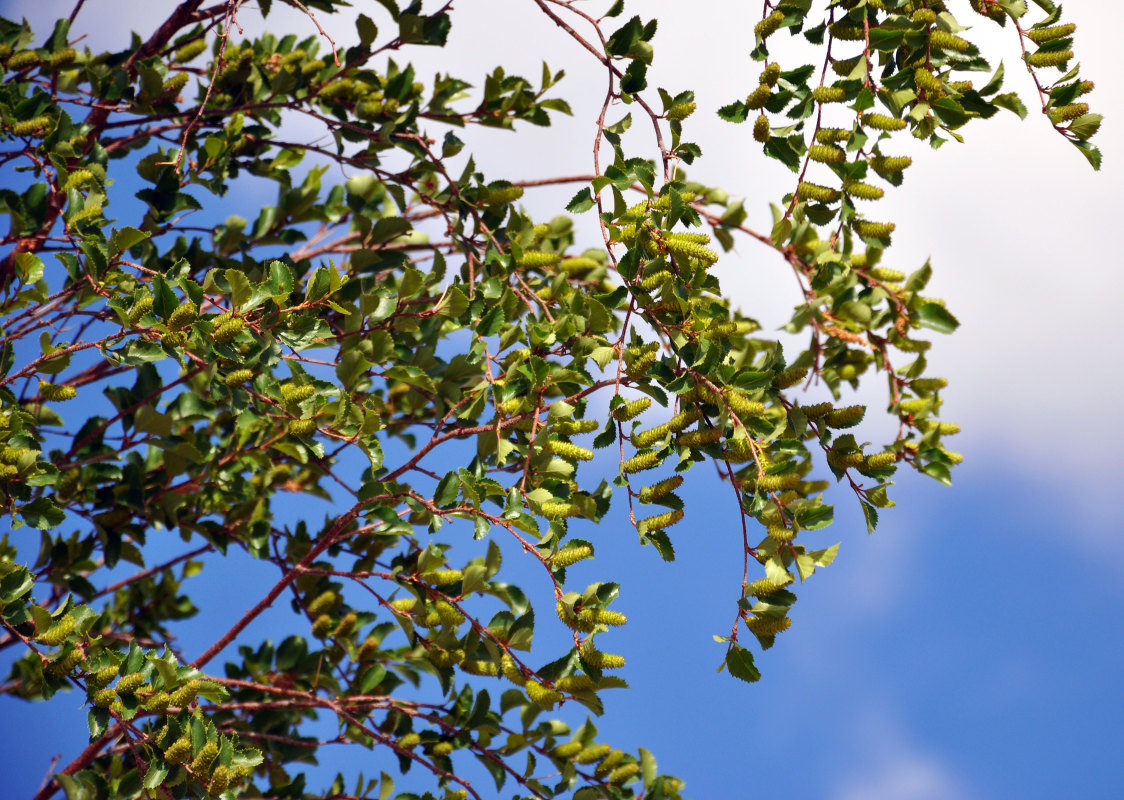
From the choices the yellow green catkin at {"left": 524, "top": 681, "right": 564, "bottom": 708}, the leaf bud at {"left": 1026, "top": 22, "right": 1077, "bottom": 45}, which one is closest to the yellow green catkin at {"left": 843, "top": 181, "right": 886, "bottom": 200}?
the leaf bud at {"left": 1026, "top": 22, "right": 1077, "bottom": 45}

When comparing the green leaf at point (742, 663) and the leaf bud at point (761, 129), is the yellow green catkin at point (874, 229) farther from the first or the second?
the green leaf at point (742, 663)

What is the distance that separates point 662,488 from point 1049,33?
1.24 metres

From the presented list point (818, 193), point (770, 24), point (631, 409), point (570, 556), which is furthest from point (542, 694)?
point (770, 24)

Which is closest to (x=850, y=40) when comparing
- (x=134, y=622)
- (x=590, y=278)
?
(x=590, y=278)

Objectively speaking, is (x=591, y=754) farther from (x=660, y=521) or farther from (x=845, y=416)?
(x=845, y=416)

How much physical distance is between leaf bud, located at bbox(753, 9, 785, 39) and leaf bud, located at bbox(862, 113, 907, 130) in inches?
11.1

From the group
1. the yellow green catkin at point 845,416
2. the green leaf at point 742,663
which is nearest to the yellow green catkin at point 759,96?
the yellow green catkin at point 845,416

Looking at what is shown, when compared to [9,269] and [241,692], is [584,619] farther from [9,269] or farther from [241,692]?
[9,269]

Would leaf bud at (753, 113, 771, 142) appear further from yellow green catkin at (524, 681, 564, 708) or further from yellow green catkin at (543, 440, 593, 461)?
yellow green catkin at (524, 681, 564, 708)

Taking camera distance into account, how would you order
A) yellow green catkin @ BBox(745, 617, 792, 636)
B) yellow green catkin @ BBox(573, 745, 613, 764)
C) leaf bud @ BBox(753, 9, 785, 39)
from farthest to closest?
yellow green catkin @ BBox(573, 745, 613, 764) → leaf bud @ BBox(753, 9, 785, 39) → yellow green catkin @ BBox(745, 617, 792, 636)

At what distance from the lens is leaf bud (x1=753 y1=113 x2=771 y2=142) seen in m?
2.09

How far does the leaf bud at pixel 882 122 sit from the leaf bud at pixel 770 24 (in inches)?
11.1

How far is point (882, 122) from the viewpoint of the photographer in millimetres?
2039

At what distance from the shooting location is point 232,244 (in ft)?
9.67
